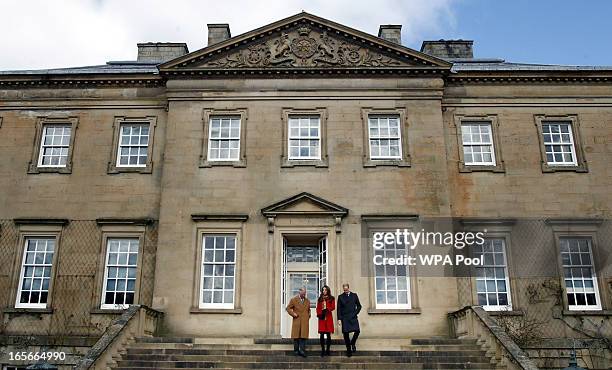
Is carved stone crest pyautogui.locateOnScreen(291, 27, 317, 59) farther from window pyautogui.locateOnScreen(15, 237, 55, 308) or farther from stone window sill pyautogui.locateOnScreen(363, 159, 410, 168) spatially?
window pyautogui.locateOnScreen(15, 237, 55, 308)

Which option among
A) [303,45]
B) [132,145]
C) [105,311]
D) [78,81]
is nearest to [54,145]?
[78,81]

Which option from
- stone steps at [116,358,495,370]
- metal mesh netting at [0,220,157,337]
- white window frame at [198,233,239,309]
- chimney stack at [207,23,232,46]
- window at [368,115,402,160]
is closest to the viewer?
stone steps at [116,358,495,370]

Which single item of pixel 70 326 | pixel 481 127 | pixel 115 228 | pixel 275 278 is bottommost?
pixel 70 326

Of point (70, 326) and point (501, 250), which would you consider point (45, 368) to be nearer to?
point (70, 326)

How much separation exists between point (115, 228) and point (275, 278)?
5.48 metres

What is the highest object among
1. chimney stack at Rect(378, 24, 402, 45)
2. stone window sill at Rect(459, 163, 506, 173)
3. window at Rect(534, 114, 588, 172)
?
chimney stack at Rect(378, 24, 402, 45)

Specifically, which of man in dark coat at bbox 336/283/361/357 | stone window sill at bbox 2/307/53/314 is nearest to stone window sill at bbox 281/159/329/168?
man in dark coat at bbox 336/283/361/357

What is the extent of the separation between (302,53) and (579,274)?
37.7 feet

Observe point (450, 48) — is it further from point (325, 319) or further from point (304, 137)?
point (325, 319)

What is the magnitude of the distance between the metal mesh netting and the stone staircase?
3.26 m

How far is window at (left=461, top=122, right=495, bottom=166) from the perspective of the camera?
20453 mm

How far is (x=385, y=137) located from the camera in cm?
2011

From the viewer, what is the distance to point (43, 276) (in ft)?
63.8

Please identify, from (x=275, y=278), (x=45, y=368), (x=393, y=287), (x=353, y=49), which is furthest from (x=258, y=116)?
(x=45, y=368)
